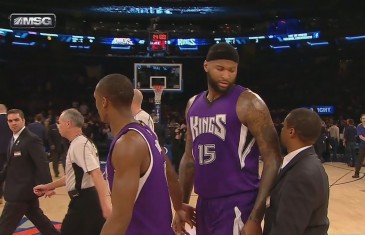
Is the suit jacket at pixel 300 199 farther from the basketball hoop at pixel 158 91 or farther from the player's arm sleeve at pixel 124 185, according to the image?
the basketball hoop at pixel 158 91

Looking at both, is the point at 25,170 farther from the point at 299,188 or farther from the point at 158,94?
the point at 158,94

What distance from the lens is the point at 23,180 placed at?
478 centimetres

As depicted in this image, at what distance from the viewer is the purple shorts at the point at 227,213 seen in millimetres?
2604

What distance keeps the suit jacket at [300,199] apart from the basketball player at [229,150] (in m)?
0.09

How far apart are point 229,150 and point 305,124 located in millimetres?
458

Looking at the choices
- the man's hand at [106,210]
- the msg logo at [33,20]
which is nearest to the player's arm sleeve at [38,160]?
the man's hand at [106,210]

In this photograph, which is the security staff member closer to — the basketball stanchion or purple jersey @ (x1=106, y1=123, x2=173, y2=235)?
purple jersey @ (x1=106, y1=123, x2=173, y2=235)

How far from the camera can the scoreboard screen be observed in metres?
15.9

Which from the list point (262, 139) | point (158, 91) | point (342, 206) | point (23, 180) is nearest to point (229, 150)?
point (262, 139)

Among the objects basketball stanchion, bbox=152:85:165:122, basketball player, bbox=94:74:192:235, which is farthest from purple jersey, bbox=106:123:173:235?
basketball stanchion, bbox=152:85:165:122

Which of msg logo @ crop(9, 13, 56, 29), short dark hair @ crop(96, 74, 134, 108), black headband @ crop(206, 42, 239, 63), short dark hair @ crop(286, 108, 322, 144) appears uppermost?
msg logo @ crop(9, 13, 56, 29)

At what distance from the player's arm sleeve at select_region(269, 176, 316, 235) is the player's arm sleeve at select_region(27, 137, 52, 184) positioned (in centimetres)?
308

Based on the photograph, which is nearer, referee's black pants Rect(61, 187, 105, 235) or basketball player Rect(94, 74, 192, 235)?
basketball player Rect(94, 74, 192, 235)

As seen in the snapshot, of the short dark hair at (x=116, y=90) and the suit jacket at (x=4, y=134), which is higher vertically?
the short dark hair at (x=116, y=90)
